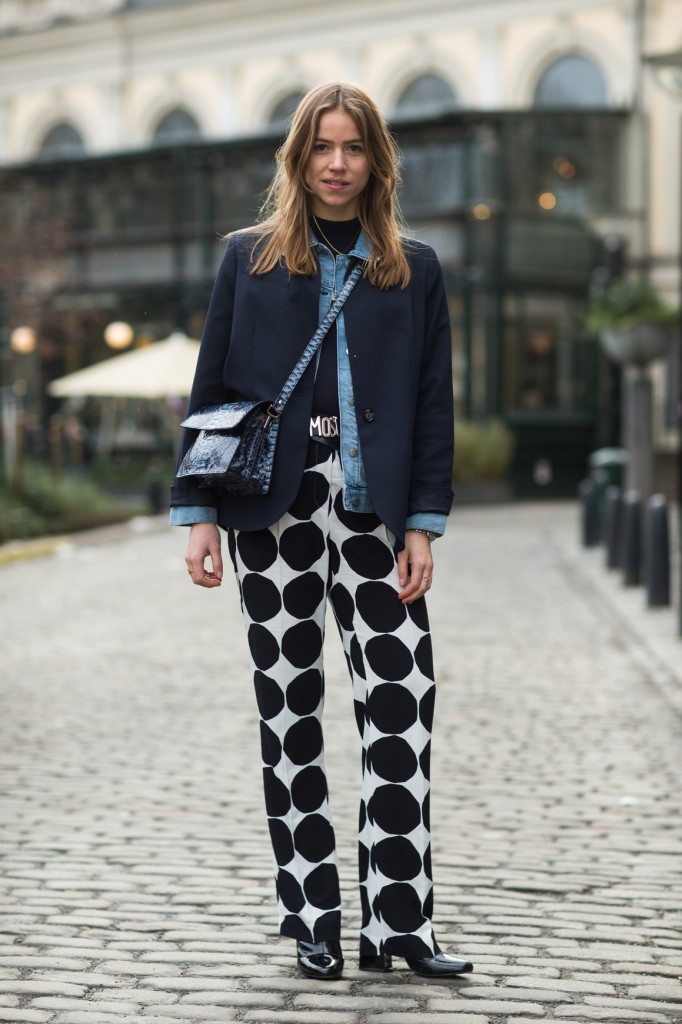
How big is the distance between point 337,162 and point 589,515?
526 inches

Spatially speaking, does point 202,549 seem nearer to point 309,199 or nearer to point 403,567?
point 403,567

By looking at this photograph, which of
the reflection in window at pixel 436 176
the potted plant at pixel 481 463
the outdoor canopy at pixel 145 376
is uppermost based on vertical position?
the reflection in window at pixel 436 176

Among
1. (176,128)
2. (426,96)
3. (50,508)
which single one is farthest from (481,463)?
(176,128)

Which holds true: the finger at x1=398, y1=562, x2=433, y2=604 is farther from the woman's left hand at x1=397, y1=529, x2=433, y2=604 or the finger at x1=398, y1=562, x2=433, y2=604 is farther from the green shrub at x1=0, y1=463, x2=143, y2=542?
the green shrub at x1=0, y1=463, x2=143, y2=542

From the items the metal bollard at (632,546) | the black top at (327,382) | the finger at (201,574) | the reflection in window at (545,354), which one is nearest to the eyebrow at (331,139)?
the black top at (327,382)

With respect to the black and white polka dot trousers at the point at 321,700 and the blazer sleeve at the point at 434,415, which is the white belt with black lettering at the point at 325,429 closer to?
the black and white polka dot trousers at the point at 321,700

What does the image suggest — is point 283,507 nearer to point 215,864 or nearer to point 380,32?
point 215,864

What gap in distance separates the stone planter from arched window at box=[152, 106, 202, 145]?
23712 millimetres

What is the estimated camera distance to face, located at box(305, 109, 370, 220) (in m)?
3.30

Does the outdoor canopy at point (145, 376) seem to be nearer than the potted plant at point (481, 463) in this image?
Yes

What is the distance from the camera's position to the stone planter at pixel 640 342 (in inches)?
624

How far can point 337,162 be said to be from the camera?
3.29 metres

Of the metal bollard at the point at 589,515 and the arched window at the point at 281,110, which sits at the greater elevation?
the arched window at the point at 281,110

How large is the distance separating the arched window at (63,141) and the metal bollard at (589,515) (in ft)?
85.9
